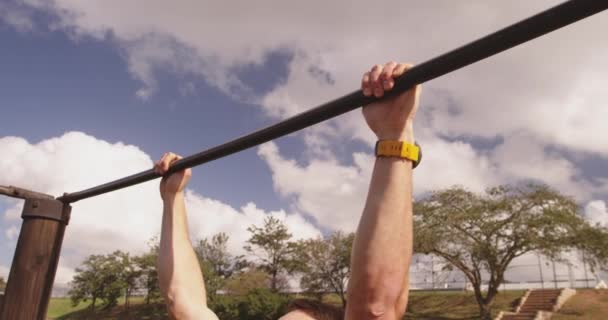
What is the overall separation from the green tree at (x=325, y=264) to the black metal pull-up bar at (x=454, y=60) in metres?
40.6

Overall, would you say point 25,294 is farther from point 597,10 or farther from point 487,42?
point 597,10

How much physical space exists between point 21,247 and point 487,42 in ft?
7.69

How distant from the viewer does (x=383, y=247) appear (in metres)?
1.28

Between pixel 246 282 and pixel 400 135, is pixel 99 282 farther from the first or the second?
pixel 400 135

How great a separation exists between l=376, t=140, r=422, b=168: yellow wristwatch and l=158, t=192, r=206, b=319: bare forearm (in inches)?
60.6

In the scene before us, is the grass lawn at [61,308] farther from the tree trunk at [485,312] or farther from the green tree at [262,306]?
the tree trunk at [485,312]

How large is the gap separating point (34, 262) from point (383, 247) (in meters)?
1.97

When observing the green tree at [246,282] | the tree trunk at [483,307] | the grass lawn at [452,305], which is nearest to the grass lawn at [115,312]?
the green tree at [246,282]

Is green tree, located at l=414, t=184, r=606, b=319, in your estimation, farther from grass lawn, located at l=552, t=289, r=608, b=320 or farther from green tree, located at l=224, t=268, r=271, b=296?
green tree, located at l=224, t=268, r=271, b=296

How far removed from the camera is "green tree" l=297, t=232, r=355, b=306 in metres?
43.0

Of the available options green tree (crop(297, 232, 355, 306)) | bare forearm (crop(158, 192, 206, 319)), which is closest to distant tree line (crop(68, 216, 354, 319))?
green tree (crop(297, 232, 355, 306))

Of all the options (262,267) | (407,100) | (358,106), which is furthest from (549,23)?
(262,267)

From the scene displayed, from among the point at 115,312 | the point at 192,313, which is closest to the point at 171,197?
the point at 192,313

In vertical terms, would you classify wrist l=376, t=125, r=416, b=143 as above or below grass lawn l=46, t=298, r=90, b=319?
above
